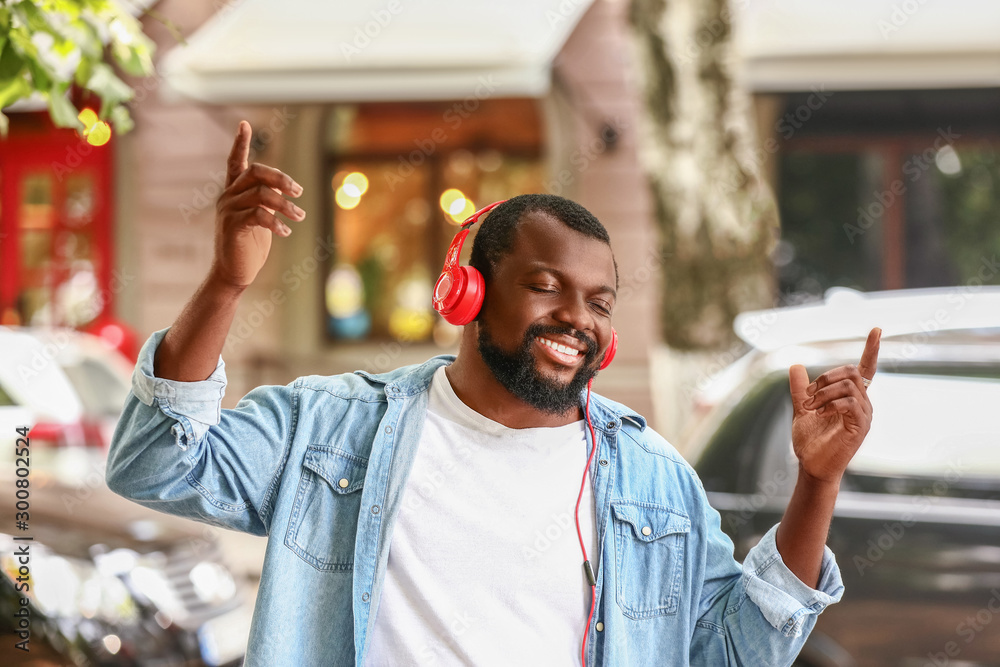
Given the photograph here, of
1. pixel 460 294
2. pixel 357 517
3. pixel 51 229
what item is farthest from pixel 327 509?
pixel 51 229

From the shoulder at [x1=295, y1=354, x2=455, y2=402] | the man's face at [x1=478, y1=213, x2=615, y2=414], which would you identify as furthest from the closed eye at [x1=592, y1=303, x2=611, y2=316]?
the shoulder at [x1=295, y1=354, x2=455, y2=402]

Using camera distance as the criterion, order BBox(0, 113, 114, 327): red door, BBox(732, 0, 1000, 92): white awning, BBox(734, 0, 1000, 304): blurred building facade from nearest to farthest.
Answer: BBox(732, 0, 1000, 92): white awning < BBox(734, 0, 1000, 304): blurred building facade < BBox(0, 113, 114, 327): red door

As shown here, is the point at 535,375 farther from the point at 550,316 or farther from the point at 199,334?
the point at 199,334

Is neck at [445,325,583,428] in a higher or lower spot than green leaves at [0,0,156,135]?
lower

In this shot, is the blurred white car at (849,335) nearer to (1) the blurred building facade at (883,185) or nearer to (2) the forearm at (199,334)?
(2) the forearm at (199,334)

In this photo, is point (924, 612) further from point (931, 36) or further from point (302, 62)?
point (302, 62)

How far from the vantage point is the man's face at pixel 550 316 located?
5.93 ft

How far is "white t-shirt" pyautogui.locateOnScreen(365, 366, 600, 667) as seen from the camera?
5.57 ft

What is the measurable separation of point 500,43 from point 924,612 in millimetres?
5093

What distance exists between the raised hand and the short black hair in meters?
0.45

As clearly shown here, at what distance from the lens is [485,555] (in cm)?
174

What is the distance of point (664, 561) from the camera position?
73.5 inches

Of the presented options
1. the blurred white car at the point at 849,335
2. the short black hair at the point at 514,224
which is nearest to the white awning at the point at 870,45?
the blurred white car at the point at 849,335

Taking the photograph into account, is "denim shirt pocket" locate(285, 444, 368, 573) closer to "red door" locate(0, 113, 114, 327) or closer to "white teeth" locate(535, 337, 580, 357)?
"white teeth" locate(535, 337, 580, 357)
